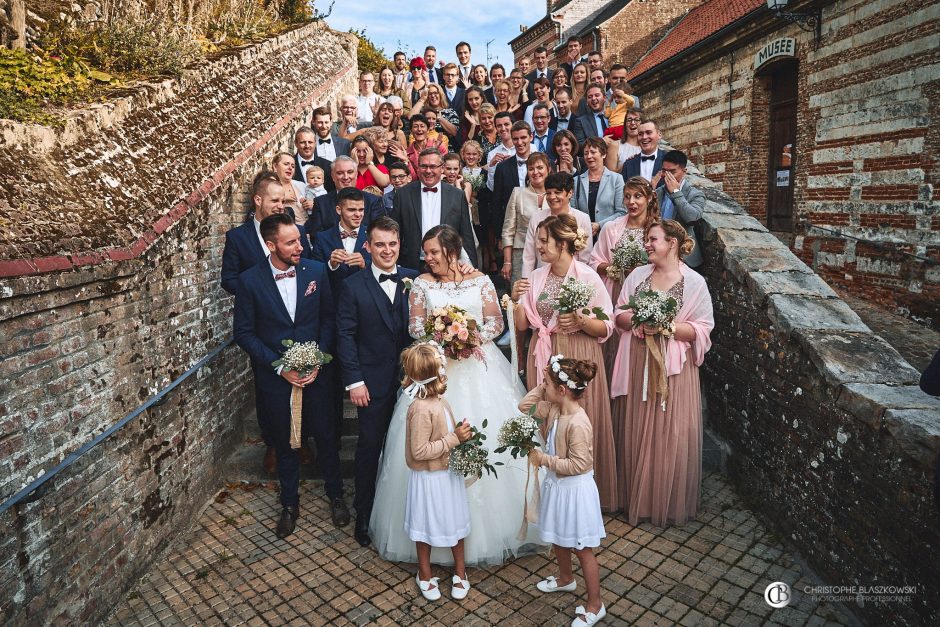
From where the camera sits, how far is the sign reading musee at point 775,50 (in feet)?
38.6

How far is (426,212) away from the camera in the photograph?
627 cm

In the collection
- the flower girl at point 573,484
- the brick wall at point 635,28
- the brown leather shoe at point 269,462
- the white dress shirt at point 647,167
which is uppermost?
the brick wall at point 635,28

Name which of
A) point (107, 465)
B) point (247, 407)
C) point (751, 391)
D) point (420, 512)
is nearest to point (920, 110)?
point (751, 391)

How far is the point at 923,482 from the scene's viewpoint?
3260 mm

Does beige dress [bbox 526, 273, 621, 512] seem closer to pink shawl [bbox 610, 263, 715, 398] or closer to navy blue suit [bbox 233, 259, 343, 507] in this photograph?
pink shawl [bbox 610, 263, 715, 398]

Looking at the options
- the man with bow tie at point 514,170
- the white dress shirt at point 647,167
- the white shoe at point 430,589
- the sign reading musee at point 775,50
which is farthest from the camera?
the sign reading musee at point 775,50

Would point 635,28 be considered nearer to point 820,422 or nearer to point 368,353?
point 820,422

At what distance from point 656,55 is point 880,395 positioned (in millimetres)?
19982

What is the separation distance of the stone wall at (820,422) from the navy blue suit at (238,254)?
441 cm

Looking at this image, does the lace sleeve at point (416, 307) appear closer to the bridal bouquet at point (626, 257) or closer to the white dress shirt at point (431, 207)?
the white dress shirt at point (431, 207)

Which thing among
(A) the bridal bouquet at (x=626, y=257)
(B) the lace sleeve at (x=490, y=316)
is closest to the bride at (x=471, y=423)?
(B) the lace sleeve at (x=490, y=316)

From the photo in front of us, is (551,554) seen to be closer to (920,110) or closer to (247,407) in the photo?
(247,407)

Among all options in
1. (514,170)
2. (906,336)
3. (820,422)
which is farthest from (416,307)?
(906,336)

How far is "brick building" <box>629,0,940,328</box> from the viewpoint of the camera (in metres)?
8.82
